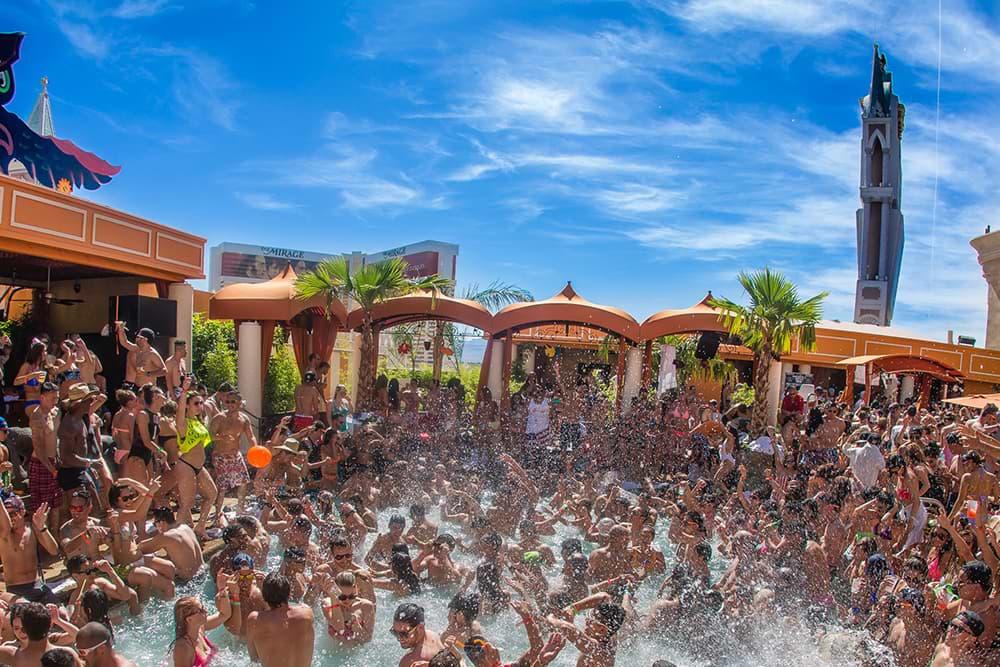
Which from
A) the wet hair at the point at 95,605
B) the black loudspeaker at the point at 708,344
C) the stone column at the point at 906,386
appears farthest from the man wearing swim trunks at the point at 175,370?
the stone column at the point at 906,386

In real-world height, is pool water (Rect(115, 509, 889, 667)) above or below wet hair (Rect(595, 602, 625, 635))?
below

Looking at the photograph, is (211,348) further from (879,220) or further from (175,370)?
(879,220)

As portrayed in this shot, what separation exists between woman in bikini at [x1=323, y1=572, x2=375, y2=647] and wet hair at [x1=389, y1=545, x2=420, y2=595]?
2.64 feet

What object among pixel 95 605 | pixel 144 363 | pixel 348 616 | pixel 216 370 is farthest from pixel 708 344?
pixel 95 605

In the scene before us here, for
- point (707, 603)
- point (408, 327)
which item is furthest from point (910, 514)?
point (408, 327)

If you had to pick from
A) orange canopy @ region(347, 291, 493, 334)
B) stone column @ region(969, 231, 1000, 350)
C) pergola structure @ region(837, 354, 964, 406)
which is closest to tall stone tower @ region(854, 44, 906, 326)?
stone column @ region(969, 231, 1000, 350)

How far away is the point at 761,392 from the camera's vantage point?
1408cm

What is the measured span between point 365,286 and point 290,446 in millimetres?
4836

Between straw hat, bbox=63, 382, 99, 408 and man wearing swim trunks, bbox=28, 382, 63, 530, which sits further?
straw hat, bbox=63, 382, 99, 408

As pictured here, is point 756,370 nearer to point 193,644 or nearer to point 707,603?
point 707,603

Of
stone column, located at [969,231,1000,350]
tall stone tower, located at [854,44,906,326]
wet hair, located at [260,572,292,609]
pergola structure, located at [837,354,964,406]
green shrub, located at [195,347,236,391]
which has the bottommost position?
wet hair, located at [260,572,292,609]

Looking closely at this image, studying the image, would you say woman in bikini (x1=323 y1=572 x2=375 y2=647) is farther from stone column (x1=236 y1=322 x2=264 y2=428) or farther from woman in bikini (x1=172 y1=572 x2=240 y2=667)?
stone column (x1=236 y1=322 x2=264 y2=428)

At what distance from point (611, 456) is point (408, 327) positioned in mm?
10037

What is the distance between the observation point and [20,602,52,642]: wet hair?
3844 mm
